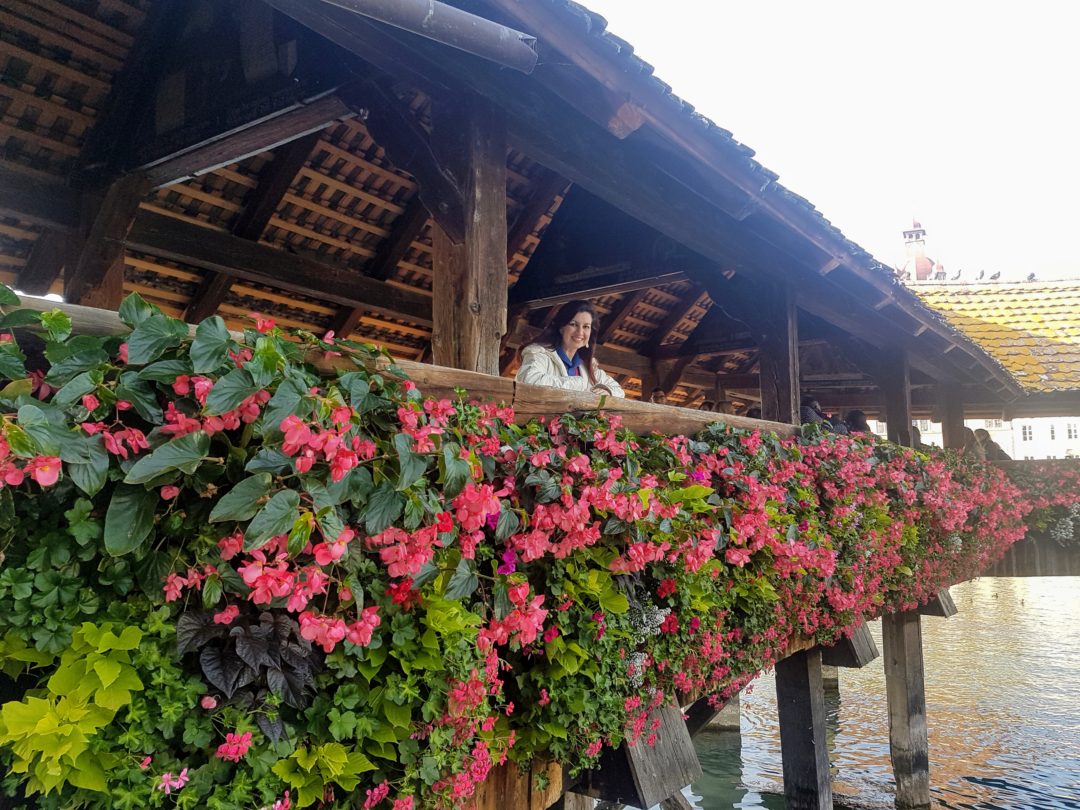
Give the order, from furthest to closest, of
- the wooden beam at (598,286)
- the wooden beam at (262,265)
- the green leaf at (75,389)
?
the wooden beam at (598,286), the wooden beam at (262,265), the green leaf at (75,389)

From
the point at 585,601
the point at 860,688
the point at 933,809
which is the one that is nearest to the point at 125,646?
the point at 585,601

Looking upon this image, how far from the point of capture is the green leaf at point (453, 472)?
1.91m

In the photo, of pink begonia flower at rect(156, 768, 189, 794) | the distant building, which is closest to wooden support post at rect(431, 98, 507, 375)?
pink begonia flower at rect(156, 768, 189, 794)

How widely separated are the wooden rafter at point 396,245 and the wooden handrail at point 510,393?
381 centimetres

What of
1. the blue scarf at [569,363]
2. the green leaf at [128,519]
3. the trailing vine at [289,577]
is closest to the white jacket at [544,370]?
the blue scarf at [569,363]

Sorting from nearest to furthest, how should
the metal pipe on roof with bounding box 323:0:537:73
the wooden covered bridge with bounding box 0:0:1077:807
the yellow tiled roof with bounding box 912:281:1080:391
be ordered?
the metal pipe on roof with bounding box 323:0:537:73
the wooden covered bridge with bounding box 0:0:1077:807
the yellow tiled roof with bounding box 912:281:1080:391

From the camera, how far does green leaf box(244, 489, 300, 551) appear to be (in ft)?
4.98

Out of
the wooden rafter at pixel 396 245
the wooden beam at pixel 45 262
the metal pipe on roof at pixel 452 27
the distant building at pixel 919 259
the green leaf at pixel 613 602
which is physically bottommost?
the green leaf at pixel 613 602

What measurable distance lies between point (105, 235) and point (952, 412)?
1010 centimetres

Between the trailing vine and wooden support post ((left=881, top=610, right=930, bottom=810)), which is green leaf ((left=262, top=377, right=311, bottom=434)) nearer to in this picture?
the trailing vine

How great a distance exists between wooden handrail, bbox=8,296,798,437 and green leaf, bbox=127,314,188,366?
0.10 metres

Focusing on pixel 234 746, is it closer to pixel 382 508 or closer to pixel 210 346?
pixel 382 508

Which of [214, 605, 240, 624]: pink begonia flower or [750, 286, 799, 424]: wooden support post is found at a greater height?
[750, 286, 799, 424]: wooden support post

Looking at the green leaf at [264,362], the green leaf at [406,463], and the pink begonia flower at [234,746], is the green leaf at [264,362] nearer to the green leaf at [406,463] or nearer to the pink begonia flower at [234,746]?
the green leaf at [406,463]
